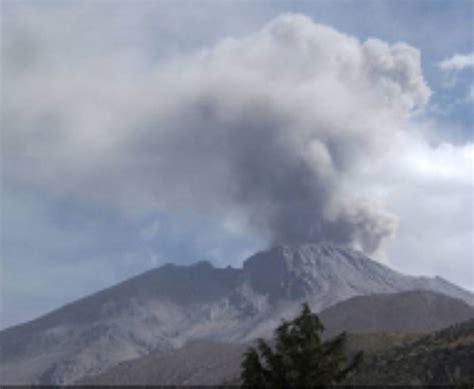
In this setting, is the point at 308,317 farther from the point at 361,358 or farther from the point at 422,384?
the point at 422,384

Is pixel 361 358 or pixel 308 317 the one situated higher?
pixel 308 317

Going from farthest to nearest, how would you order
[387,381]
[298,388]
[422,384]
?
[387,381] < [422,384] < [298,388]

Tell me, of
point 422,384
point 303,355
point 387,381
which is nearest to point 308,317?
point 303,355

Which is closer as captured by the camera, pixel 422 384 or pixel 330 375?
pixel 330 375

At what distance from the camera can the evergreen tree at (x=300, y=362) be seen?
2947 cm

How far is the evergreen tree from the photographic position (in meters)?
29.5

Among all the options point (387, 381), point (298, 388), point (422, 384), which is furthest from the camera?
point (387, 381)

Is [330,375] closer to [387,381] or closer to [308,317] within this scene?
[308,317]

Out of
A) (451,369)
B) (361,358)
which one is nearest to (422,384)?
(451,369)

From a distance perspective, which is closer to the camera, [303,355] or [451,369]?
[303,355]

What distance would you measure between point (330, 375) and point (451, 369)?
546 feet

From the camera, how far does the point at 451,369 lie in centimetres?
18262

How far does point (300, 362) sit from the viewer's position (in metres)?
29.7

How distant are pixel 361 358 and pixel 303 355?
2781 millimetres
